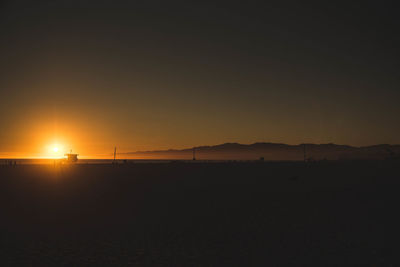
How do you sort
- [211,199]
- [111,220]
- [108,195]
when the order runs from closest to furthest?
[111,220] < [211,199] < [108,195]

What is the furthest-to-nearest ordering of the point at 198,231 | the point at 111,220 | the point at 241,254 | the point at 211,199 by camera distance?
the point at 211,199 < the point at 111,220 < the point at 198,231 < the point at 241,254

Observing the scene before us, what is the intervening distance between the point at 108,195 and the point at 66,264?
10291 millimetres

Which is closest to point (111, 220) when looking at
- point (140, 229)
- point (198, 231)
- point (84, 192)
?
point (140, 229)

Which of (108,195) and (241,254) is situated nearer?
(241,254)

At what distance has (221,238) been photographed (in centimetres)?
897

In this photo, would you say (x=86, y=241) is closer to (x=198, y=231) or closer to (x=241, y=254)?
(x=198, y=231)

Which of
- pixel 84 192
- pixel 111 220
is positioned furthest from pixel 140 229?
pixel 84 192

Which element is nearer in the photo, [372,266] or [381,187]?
[372,266]

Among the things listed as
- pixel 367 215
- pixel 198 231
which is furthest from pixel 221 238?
pixel 367 215

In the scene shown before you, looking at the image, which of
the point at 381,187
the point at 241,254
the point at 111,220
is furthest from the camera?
the point at 381,187

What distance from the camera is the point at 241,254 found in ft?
25.0

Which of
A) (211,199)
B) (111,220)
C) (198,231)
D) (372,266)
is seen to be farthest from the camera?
(211,199)

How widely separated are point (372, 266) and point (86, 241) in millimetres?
6994

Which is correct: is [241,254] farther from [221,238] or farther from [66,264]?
[66,264]
